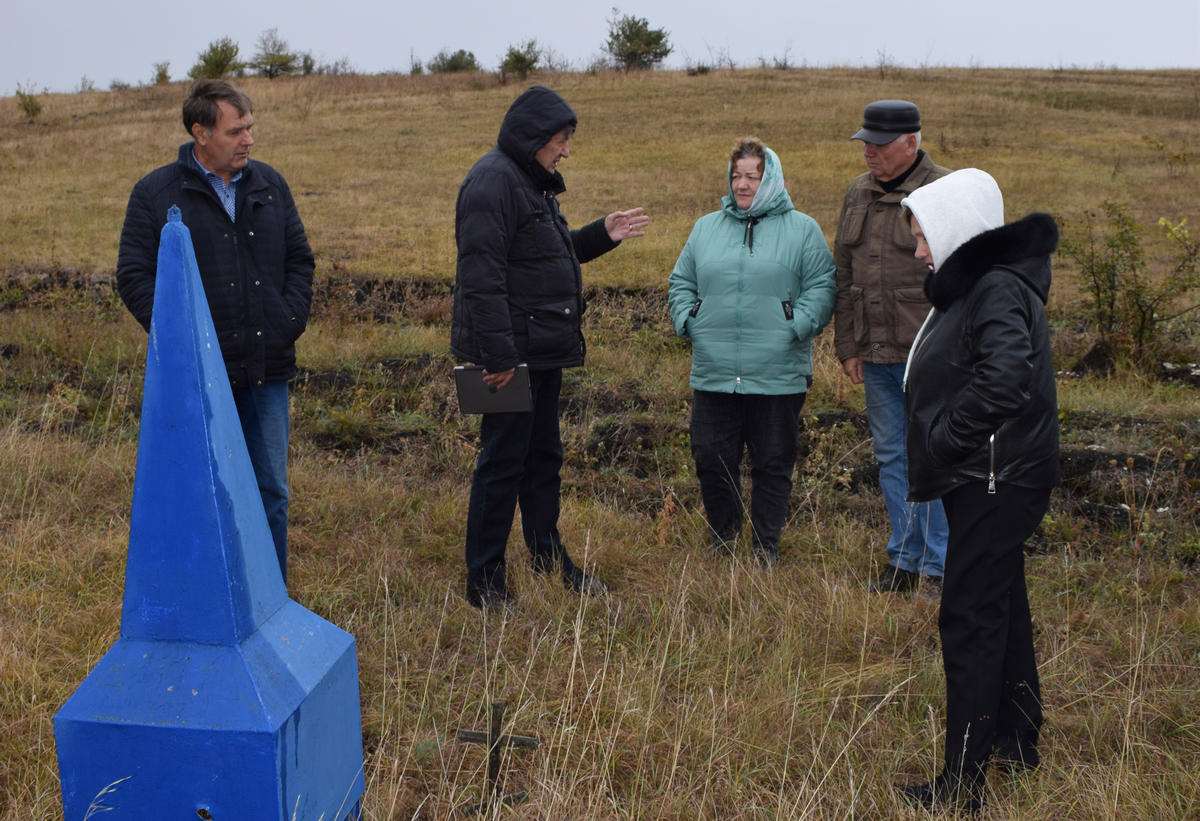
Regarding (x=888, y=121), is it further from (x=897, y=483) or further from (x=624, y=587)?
(x=624, y=587)

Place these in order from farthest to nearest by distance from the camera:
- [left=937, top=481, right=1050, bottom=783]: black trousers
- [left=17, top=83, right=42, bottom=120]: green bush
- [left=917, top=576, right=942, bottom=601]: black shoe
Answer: [left=17, top=83, right=42, bottom=120]: green bush → [left=917, top=576, right=942, bottom=601]: black shoe → [left=937, top=481, right=1050, bottom=783]: black trousers

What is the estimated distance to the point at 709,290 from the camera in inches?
157

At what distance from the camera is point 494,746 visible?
2477 mm

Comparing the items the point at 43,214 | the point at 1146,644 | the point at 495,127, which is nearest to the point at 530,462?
the point at 1146,644

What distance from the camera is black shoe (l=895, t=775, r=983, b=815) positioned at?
2383 millimetres

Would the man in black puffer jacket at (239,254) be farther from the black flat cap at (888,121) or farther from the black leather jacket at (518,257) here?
the black flat cap at (888,121)

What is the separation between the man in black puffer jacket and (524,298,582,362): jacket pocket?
3.07 feet

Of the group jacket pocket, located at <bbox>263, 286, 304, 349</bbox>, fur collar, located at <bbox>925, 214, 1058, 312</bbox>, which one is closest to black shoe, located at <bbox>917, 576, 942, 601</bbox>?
fur collar, located at <bbox>925, 214, 1058, 312</bbox>

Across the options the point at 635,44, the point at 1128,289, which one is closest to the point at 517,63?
the point at 635,44

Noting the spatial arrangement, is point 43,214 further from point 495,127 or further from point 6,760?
point 6,760

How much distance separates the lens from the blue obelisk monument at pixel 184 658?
1.84 meters

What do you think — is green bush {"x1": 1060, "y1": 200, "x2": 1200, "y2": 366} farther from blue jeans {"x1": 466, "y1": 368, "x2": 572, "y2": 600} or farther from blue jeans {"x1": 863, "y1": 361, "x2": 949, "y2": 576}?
blue jeans {"x1": 466, "y1": 368, "x2": 572, "y2": 600}

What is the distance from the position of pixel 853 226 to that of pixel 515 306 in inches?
60.0

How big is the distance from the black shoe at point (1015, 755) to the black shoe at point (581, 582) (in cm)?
163
